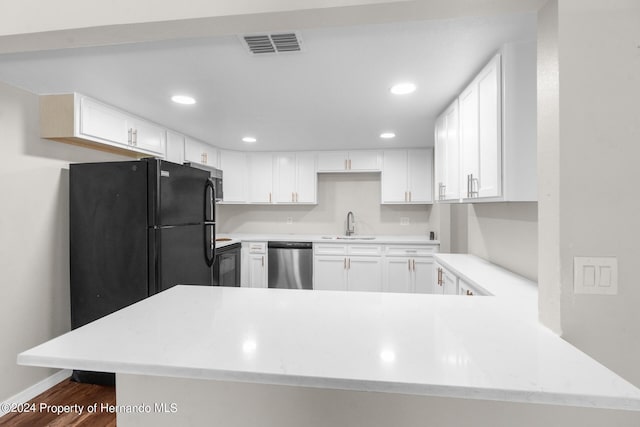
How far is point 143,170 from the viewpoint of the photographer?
2.33 metres

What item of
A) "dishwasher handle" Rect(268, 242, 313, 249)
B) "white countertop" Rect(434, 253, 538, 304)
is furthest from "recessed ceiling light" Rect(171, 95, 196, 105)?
"white countertop" Rect(434, 253, 538, 304)

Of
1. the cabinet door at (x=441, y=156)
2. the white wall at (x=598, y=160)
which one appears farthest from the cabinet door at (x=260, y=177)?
the white wall at (x=598, y=160)

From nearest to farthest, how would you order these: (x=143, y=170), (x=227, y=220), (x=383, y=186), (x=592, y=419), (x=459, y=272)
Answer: (x=592, y=419) < (x=459, y=272) < (x=143, y=170) < (x=383, y=186) < (x=227, y=220)

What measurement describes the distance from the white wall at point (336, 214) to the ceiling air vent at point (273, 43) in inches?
129

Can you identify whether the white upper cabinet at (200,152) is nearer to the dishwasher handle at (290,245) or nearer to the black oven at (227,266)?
the black oven at (227,266)

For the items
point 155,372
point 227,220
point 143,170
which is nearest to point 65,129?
point 143,170

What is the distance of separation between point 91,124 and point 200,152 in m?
1.60

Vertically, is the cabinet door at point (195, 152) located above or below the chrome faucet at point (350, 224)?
above

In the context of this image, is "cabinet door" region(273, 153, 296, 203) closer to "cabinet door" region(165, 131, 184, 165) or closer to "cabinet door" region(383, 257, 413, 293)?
"cabinet door" region(165, 131, 184, 165)

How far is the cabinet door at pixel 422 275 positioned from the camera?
3.98 meters

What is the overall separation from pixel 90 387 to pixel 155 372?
7.87 feet

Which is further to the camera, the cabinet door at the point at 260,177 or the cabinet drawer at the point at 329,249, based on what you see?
the cabinet door at the point at 260,177

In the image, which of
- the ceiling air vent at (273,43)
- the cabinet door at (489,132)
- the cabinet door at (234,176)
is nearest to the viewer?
the ceiling air vent at (273,43)

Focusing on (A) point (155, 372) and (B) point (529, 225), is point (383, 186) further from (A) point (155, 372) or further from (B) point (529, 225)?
(A) point (155, 372)
